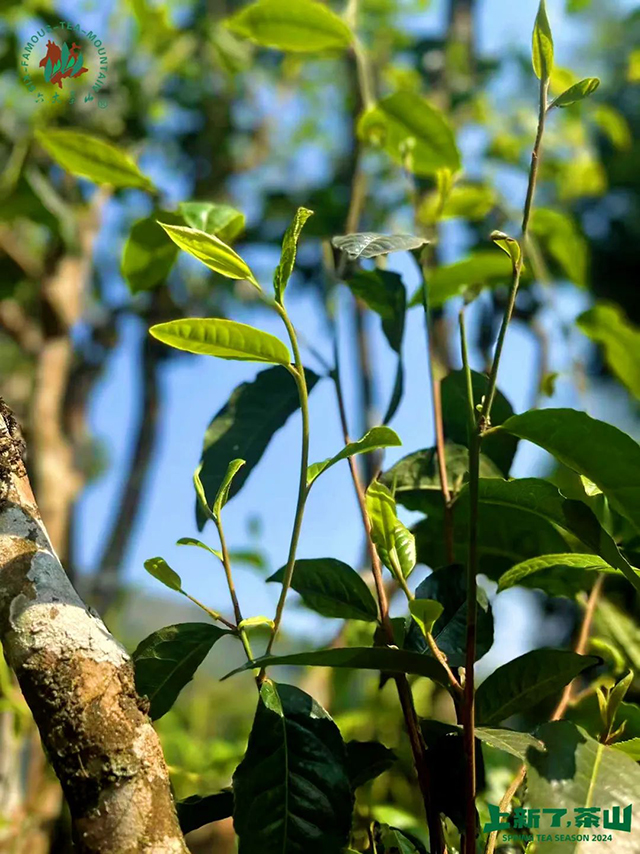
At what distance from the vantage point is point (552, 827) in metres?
0.29

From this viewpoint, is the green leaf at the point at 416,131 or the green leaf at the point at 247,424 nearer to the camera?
the green leaf at the point at 247,424

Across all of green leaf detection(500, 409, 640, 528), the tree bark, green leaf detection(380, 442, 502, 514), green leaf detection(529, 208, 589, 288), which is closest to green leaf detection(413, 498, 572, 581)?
green leaf detection(380, 442, 502, 514)

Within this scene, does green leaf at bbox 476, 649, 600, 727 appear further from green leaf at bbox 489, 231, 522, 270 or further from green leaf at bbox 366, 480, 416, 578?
green leaf at bbox 489, 231, 522, 270

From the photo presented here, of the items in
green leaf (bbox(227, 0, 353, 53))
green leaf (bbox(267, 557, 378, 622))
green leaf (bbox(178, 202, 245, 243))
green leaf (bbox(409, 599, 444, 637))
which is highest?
green leaf (bbox(227, 0, 353, 53))

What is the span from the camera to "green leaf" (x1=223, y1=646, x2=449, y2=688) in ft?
1.07

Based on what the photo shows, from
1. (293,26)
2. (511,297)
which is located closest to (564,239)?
(293,26)

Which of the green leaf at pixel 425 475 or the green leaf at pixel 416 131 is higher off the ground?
the green leaf at pixel 416 131

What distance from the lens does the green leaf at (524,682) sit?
1.29ft

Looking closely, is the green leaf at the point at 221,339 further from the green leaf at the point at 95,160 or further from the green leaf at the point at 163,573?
the green leaf at the point at 95,160

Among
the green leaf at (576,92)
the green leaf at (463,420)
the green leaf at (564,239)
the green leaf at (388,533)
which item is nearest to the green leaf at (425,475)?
the green leaf at (463,420)

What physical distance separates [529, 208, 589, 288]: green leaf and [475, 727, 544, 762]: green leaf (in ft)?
1.83

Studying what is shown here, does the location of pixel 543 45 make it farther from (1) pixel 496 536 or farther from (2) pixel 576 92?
(1) pixel 496 536

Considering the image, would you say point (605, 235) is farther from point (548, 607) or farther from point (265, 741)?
point (265, 741)

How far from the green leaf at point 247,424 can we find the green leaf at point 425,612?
15 centimetres
